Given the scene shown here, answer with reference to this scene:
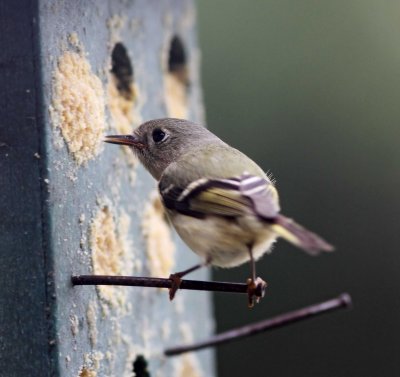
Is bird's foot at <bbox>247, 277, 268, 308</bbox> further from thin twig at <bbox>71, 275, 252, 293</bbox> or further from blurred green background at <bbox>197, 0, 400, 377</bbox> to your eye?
blurred green background at <bbox>197, 0, 400, 377</bbox>

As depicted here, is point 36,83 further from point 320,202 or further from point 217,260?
point 320,202

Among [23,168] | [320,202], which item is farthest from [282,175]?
[23,168]

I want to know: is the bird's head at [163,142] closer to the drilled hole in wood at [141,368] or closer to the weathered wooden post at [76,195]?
the weathered wooden post at [76,195]

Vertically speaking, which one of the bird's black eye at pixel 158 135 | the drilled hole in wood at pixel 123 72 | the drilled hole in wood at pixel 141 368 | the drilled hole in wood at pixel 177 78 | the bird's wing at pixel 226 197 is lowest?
the drilled hole in wood at pixel 141 368

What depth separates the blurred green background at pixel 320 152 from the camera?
16.2 ft

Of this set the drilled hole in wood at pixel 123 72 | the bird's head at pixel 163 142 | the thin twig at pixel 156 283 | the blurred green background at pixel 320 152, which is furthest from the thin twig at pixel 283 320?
the blurred green background at pixel 320 152

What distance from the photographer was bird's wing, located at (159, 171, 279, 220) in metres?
2.15

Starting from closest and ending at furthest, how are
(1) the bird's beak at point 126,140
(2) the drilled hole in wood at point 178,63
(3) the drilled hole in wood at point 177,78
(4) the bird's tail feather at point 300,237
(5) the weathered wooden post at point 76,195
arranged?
(4) the bird's tail feather at point 300,237, (5) the weathered wooden post at point 76,195, (1) the bird's beak at point 126,140, (3) the drilled hole in wood at point 177,78, (2) the drilled hole in wood at point 178,63

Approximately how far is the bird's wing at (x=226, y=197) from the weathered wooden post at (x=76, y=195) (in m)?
0.24

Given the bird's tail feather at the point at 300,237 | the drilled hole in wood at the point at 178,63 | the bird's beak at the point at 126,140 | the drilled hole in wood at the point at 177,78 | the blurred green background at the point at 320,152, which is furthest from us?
the blurred green background at the point at 320,152

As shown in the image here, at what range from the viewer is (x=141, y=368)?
2756 millimetres

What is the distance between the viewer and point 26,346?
2084 mm

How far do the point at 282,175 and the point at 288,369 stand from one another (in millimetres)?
1079

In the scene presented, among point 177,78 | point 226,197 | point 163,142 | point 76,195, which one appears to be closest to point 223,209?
point 226,197
